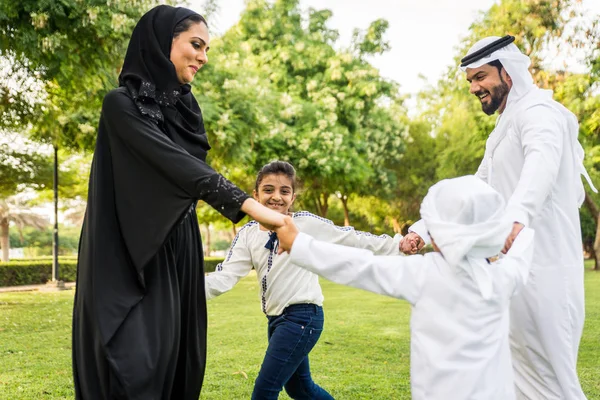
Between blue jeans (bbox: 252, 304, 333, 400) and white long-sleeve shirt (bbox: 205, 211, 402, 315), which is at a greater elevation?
white long-sleeve shirt (bbox: 205, 211, 402, 315)

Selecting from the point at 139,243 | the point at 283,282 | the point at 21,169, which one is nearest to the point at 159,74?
the point at 139,243

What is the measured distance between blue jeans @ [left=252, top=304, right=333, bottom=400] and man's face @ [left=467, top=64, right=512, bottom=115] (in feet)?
5.24

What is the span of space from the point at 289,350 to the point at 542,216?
1.58m

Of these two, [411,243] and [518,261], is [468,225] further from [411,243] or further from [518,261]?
[411,243]

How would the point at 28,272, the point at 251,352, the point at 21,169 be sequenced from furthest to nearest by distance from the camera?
the point at 28,272, the point at 21,169, the point at 251,352

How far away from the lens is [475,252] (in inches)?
97.9

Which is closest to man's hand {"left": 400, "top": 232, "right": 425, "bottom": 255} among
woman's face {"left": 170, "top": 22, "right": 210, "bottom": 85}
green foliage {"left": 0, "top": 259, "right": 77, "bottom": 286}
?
woman's face {"left": 170, "top": 22, "right": 210, "bottom": 85}

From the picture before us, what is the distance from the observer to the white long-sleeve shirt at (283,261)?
3785 mm

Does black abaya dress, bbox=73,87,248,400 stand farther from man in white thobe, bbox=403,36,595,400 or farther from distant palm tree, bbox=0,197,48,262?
distant palm tree, bbox=0,197,48,262

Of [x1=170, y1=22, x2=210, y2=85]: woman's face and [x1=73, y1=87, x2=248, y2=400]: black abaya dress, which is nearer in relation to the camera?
[x1=73, y1=87, x2=248, y2=400]: black abaya dress

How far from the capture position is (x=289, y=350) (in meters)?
3.69

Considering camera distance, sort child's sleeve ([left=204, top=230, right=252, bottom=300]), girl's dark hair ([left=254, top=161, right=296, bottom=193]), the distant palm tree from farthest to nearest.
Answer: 1. the distant palm tree
2. girl's dark hair ([left=254, top=161, right=296, bottom=193])
3. child's sleeve ([left=204, top=230, right=252, bottom=300])

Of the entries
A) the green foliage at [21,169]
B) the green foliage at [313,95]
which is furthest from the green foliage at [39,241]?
the green foliage at [313,95]

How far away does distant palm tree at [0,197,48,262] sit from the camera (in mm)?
44834
